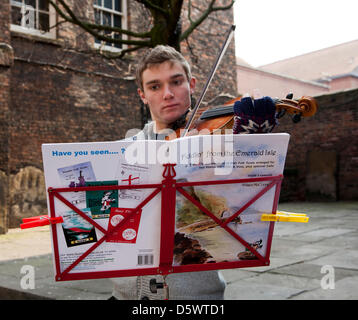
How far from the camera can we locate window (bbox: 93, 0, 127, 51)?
9281 millimetres

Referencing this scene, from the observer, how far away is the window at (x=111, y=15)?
9281mm

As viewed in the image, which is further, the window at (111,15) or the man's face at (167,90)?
the window at (111,15)

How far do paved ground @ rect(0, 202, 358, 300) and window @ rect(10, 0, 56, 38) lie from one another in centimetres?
404

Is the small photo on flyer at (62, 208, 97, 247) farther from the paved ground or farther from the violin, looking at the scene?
the paved ground

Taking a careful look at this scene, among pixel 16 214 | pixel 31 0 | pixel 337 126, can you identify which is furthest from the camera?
pixel 337 126

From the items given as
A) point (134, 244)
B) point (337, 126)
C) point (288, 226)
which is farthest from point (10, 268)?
point (337, 126)

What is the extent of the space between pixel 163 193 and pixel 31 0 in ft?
27.2

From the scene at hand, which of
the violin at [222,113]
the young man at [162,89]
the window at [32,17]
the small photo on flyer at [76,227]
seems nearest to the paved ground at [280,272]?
the violin at [222,113]

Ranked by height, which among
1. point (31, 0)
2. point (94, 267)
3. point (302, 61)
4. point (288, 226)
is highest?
point (302, 61)

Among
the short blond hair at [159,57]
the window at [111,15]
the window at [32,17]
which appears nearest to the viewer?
the short blond hair at [159,57]

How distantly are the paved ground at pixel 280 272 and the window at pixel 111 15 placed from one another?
476 centimetres

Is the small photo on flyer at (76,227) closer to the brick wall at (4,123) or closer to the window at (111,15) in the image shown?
the brick wall at (4,123)

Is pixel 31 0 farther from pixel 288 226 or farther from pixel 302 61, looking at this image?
pixel 302 61
